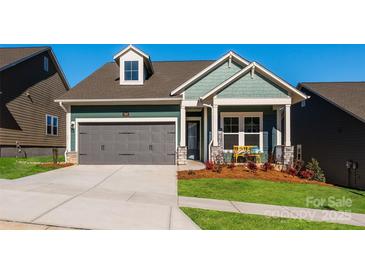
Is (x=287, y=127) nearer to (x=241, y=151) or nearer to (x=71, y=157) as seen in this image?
(x=241, y=151)

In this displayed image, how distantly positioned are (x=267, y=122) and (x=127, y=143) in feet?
25.3

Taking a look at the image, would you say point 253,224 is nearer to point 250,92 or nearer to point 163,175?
point 163,175

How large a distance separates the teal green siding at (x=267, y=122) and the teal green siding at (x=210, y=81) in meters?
1.39

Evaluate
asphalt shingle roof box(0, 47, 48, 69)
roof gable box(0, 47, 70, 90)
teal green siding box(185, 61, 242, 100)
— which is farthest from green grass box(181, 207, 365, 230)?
asphalt shingle roof box(0, 47, 48, 69)

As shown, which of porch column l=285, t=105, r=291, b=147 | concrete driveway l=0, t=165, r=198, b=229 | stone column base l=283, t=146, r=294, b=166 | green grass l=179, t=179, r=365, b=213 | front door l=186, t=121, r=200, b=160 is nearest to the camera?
concrete driveway l=0, t=165, r=198, b=229

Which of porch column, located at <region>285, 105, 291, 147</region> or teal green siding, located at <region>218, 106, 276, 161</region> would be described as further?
teal green siding, located at <region>218, 106, 276, 161</region>

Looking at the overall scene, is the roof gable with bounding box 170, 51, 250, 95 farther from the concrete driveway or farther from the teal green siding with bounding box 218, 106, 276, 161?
the concrete driveway

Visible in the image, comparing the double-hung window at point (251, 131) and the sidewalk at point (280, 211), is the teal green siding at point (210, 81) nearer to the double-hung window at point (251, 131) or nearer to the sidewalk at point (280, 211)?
the double-hung window at point (251, 131)

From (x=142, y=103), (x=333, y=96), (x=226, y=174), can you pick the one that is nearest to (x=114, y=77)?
(x=142, y=103)

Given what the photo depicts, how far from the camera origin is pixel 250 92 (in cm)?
1188

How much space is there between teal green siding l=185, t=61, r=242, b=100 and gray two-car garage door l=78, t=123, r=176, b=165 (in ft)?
6.57

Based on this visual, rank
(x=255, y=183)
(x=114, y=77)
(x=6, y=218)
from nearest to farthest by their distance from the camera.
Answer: (x=6, y=218), (x=255, y=183), (x=114, y=77)

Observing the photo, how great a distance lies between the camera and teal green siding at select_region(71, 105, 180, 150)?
1320 cm

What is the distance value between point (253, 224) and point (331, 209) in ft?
9.54
